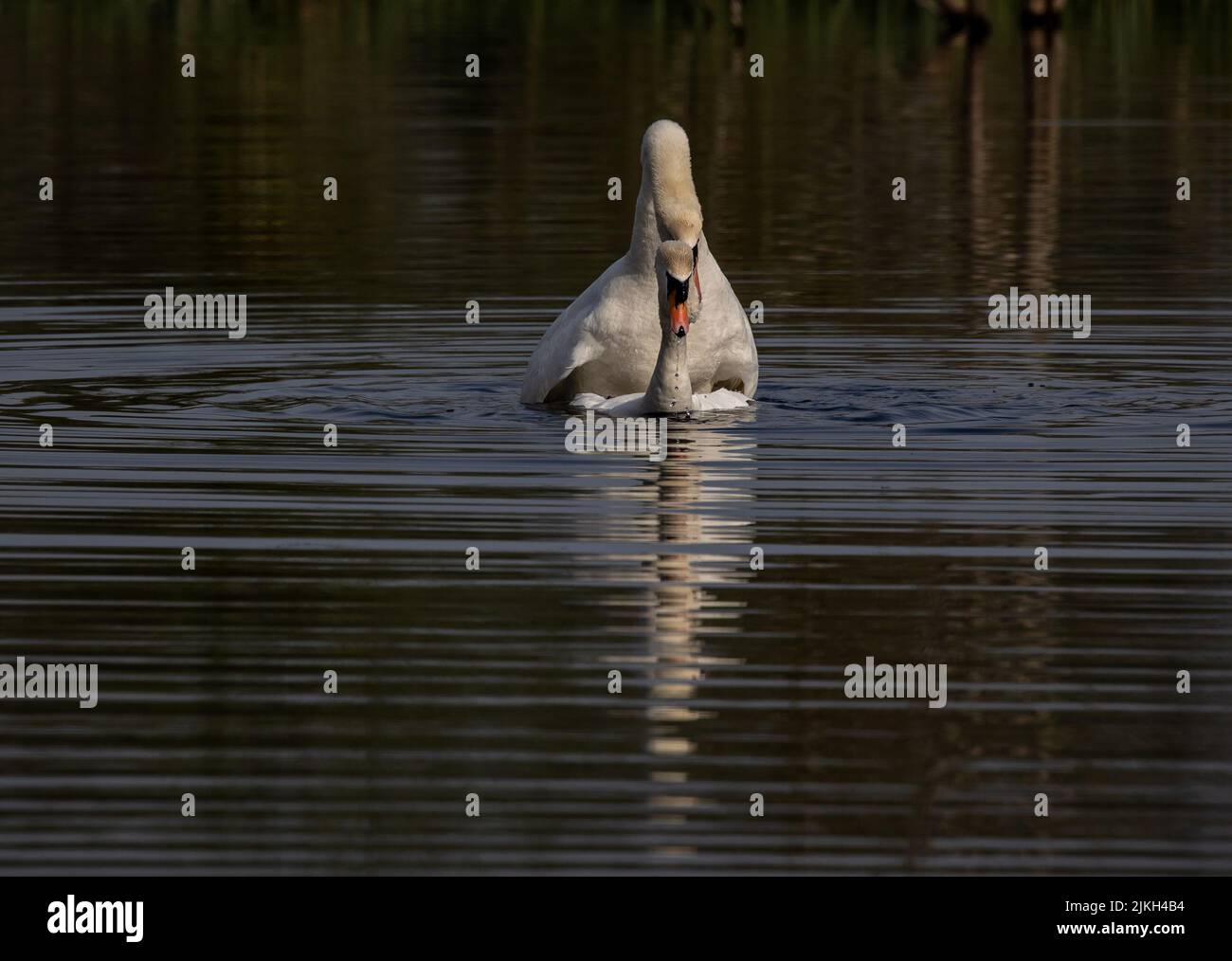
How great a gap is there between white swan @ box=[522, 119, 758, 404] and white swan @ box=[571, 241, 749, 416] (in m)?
0.12

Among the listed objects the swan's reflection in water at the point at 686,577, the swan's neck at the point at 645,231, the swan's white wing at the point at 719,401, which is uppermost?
the swan's neck at the point at 645,231

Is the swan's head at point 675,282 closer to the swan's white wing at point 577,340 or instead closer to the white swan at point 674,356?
the white swan at point 674,356

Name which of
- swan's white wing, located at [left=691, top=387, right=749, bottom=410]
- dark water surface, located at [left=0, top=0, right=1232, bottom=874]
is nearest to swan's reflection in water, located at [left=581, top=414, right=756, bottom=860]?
dark water surface, located at [left=0, top=0, right=1232, bottom=874]

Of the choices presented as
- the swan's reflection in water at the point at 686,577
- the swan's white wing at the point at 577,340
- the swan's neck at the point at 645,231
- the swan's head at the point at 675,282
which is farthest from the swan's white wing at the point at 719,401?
the swan's neck at the point at 645,231

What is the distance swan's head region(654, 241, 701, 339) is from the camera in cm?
1499

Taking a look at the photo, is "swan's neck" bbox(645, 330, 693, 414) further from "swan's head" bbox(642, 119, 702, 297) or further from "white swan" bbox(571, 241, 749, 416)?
"swan's head" bbox(642, 119, 702, 297)

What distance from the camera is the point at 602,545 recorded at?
11.9 metres

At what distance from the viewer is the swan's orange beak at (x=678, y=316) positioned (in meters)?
15.1

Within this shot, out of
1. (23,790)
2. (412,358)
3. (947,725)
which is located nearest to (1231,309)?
(412,358)

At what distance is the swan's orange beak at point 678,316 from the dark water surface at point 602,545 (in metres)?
0.56

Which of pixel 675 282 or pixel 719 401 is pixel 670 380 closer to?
pixel 719 401

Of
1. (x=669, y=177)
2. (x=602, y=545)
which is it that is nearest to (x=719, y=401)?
(x=669, y=177)

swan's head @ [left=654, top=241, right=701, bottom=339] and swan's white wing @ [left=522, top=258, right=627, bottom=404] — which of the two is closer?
swan's head @ [left=654, top=241, right=701, bottom=339]

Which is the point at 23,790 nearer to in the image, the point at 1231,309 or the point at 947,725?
the point at 947,725
